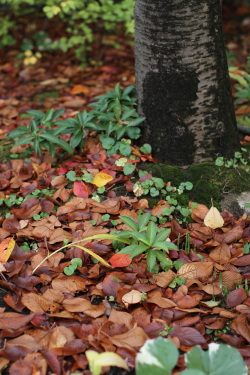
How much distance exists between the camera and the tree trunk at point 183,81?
8.56ft

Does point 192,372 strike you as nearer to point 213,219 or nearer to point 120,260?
point 120,260

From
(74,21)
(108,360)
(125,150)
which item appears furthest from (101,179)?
(74,21)

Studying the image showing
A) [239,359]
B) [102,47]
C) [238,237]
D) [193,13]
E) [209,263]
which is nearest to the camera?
[239,359]

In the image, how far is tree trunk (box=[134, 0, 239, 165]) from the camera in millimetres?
2609

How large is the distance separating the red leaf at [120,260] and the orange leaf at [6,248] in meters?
0.57

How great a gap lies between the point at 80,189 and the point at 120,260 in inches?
28.9

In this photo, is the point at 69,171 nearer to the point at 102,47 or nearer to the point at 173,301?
the point at 173,301

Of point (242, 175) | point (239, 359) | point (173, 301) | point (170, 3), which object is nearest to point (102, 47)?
point (170, 3)

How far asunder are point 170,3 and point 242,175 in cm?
127

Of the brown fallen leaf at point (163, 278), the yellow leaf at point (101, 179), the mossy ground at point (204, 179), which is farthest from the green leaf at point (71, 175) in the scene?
the brown fallen leaf at point (163, 278)

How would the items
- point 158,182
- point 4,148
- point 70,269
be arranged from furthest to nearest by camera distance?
point 4,148, point 158,182, point 70,269

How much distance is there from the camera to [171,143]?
288 centimetres

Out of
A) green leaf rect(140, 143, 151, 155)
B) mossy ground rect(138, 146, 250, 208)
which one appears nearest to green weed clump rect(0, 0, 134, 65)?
green leaf rect(140, 143, 151, 155)

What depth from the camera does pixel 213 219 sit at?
2.48 meters
